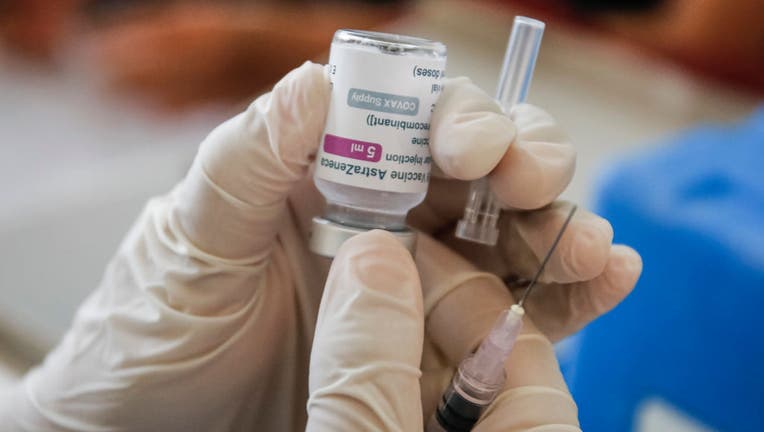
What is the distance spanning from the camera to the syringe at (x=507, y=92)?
0.66 metres

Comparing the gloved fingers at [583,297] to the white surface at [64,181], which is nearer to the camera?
the gloved fingers at [583,297]

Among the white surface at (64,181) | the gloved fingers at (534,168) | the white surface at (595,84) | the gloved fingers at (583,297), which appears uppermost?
the gloved fingers at (534,168)

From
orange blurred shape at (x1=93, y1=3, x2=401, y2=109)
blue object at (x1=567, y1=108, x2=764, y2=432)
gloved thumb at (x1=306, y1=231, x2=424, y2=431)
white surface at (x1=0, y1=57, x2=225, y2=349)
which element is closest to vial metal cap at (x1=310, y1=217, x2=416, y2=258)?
gloved thumb at (x1=306, y1=231, x2=424, y2=431)

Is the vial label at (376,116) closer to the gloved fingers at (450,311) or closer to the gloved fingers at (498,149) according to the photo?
the gloved fingers at (498,149)

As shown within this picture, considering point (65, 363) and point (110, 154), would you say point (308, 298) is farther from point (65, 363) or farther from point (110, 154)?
point (110, 154)

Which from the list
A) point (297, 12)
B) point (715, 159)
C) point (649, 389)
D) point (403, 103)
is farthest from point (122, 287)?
point (297, 12)

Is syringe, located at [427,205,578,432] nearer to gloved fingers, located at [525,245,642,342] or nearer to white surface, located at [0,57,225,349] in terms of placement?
gloved fingers, located at [525,245,642,342]

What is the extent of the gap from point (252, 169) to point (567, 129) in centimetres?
115

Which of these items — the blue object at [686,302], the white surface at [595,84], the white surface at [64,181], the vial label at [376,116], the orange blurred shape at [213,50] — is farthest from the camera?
the orange blurred shape at [213,50]

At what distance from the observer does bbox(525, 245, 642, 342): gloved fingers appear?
26.9 inches

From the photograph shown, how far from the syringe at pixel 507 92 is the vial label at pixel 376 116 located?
0.08 meters

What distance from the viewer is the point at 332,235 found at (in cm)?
66

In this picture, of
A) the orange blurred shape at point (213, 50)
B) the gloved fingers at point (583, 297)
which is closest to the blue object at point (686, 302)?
the gloved fingers at point (583, 297)

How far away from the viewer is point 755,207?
988 millimetres
